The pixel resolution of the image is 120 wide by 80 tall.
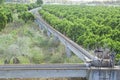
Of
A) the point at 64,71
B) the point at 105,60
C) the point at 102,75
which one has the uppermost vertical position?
the point at 105,60

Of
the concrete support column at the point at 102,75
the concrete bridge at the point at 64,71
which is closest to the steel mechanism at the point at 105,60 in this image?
the concrete bridge at the point at 64,71

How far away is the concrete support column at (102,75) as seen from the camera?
18812 mm

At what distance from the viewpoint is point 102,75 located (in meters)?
18.9

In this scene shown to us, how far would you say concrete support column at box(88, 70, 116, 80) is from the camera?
1881 centimetres

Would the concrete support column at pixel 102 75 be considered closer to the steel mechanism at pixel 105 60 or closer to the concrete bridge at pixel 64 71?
the concrete bridge at pixel 64 71

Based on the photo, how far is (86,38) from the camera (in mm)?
32719

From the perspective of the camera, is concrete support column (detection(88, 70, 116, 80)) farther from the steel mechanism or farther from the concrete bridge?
the steel mechanism

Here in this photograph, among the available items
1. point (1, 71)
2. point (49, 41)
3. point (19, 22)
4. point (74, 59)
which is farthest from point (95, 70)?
point (19, 22)

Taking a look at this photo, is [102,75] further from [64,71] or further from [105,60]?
[64,71]

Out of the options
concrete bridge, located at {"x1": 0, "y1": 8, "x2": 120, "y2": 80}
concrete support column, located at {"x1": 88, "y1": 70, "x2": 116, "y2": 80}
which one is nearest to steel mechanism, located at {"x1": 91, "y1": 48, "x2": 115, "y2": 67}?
concrete bridge, located at {"x1": 0, "y1": 8, "x2": 120, "y2": 80}

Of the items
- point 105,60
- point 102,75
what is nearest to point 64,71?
point 102,75

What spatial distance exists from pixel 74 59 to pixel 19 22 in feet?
114

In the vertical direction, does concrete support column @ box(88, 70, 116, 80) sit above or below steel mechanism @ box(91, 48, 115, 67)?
below

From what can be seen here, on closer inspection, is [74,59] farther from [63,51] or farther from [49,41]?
[49,41]
